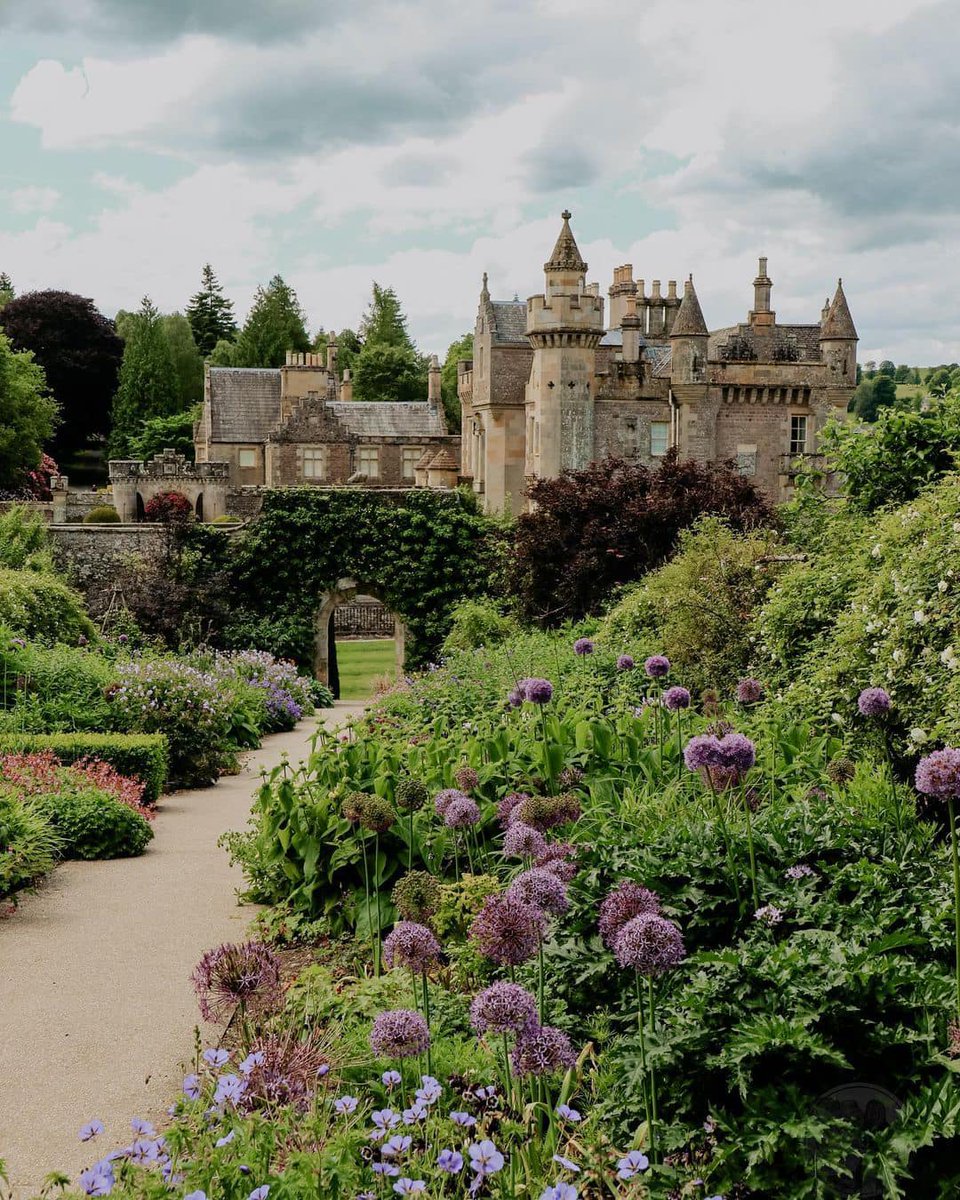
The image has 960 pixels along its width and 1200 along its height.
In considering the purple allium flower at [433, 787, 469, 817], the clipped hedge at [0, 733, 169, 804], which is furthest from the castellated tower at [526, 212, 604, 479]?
the purple allium flower at [433, 787, 469, 817]

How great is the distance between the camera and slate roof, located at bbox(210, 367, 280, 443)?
43.7 meters

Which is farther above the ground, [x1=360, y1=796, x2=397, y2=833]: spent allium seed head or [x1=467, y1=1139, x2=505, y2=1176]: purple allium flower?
[x1=360, y1=796, x2=397, y2=833]: spent allium seed head

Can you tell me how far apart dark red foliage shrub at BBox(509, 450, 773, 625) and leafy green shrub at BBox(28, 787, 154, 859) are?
8235 millimetres

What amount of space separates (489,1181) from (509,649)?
33.2 ft

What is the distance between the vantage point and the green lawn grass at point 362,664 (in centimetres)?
2656

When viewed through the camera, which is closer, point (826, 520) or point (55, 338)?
point (826, 520)

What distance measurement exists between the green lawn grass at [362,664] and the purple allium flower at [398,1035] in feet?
69.5

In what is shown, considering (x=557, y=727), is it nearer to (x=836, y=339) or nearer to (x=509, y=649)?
(x=509, y=649)

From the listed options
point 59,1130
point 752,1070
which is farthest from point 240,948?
point 752,1070

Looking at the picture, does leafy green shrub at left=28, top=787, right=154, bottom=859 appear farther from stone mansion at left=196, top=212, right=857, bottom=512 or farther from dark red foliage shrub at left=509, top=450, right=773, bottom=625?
stone mansion at left=196, top=212, right=857, bottom=512

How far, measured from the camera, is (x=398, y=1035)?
3.07m

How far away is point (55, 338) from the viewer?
58.2m

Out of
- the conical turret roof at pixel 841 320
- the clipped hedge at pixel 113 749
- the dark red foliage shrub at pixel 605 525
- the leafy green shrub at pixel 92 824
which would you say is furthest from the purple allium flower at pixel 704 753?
the conical turret roof at pixel 841 320

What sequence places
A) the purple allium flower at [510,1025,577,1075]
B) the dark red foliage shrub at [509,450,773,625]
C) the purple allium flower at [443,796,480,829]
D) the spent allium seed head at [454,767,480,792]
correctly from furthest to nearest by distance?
the dark red foliage shrub at [509,450,773,625]
the spent allium seed head at [454,767,480,792]
the purple allium flower at [443,796,480,829]
the purple allium flower at [510,1025,577,1075]
